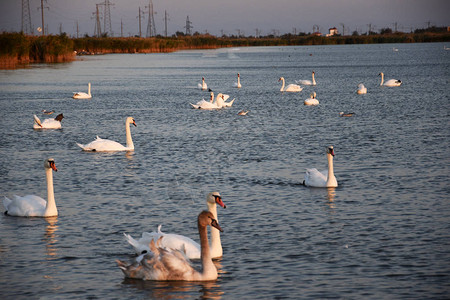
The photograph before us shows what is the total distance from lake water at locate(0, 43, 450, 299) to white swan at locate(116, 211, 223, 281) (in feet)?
0.44

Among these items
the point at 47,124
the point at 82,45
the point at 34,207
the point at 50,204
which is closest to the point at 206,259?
the point at 50,204

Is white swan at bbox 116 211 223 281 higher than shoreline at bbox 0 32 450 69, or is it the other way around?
shoreline at bbox 0 32 450 69

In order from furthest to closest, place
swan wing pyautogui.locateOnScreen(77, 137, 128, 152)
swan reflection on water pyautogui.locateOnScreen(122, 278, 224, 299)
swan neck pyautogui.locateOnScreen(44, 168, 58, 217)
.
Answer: swan wing pyautogui.locateOnScreen(77, 137, 128, 152) → swan neck pyautogui.locateOnScreen(44, 168, 58, 217) → swan reflection on water pyautogui.locateOnScreen(122, 278, 224, 299)

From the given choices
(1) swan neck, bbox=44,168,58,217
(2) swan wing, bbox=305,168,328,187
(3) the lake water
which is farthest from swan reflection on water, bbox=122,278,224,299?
(2) swan wing, bbox=305,168,328,187

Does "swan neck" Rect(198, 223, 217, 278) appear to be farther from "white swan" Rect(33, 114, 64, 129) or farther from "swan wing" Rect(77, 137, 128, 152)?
"white swan" Rect(33, 114, 64, 129)

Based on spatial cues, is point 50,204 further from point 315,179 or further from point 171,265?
point 315,179

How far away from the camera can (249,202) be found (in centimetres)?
1351

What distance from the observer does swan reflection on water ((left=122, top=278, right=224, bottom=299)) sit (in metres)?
8.62

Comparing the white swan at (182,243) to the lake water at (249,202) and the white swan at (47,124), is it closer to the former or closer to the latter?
the lake water at (249,202)

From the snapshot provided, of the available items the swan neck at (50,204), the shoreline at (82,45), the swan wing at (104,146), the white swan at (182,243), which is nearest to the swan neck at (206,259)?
the white swan at (182,243)

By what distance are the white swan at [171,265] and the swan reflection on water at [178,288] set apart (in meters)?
0.07

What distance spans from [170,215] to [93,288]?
151 inches

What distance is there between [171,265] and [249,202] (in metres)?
4.71

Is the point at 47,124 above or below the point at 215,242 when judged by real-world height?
above
